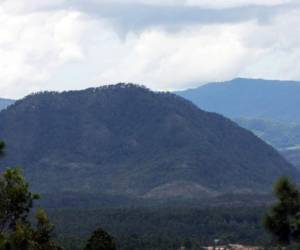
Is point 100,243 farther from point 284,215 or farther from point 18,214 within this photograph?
point 284,215

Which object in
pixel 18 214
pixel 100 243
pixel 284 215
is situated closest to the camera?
pixel 18 214

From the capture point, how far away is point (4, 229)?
48.6 m

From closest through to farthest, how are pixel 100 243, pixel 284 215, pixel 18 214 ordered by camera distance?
1. pixel 18 214
2. pixel 284 215
3. pixel 100 243

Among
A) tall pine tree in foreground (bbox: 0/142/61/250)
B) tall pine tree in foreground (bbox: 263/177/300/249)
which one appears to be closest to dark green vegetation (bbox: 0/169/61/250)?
tall pine tree in foreground (bbox: 0/142/61/250)

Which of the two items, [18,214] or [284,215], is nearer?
[18,214]

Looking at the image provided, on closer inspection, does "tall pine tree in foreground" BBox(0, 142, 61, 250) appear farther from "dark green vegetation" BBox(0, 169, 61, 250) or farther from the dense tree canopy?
the dense tree canopy

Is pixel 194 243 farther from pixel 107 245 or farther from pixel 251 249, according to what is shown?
pixel 107 245

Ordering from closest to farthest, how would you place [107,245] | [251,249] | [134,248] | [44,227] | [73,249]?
[44,227]
[107,245]
[73,249]
[134,248]
[251,249]

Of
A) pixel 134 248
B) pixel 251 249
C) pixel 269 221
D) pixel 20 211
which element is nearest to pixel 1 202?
pixel 20 211

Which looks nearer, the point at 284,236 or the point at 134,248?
the point at 284,236

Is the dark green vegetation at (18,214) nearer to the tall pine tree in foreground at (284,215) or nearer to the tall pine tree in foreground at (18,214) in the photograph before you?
the tall pine tree in foreground at (18,214)

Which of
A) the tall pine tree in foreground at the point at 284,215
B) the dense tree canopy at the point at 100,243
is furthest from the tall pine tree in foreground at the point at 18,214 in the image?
the dense tree canopy at the point at 100,243

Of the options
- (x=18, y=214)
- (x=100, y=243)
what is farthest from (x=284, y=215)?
(x=100, y=243)

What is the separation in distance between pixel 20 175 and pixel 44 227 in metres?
3.02
